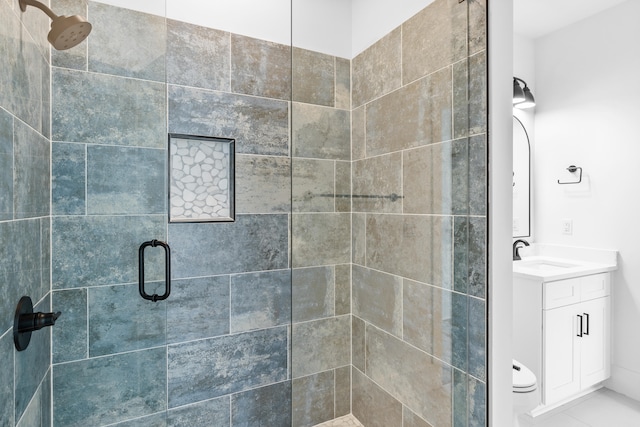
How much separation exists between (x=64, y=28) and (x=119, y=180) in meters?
0.41

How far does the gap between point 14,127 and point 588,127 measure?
2.80 meters

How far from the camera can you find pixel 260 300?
4.99 feet

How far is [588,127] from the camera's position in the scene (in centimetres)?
203

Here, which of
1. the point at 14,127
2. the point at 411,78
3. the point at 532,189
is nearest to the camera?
the point at 14,127

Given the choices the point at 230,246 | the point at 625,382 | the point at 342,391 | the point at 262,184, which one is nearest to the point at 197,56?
the point at 262,184

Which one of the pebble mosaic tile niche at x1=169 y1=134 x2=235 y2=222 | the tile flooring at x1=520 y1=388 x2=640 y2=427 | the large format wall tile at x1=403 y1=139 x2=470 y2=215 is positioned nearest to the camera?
the large format wall tile at x1=403 y1=139 x2=470 y2=215

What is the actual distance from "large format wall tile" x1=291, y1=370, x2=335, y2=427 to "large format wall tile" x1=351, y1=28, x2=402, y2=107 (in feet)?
4.65

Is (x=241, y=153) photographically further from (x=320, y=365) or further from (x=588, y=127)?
(x=588, y=127)

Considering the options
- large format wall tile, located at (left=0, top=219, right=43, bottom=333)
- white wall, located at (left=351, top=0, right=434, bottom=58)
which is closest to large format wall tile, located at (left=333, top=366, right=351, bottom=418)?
large format wall tile, located at (left=0, top=219, right=43, bottom=333)

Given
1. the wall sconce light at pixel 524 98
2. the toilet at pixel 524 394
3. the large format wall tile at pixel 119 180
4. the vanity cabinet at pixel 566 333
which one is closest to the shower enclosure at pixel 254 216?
the large format wall tile at pixel 119 180

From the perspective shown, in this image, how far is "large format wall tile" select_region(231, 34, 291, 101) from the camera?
1.44 meters

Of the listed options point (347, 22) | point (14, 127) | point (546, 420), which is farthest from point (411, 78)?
point (546, 420)

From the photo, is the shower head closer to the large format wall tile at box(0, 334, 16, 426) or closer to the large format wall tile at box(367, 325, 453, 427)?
the large format wall tile at box(0, 334, 16, 426)

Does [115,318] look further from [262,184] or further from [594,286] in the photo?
[594,286]
